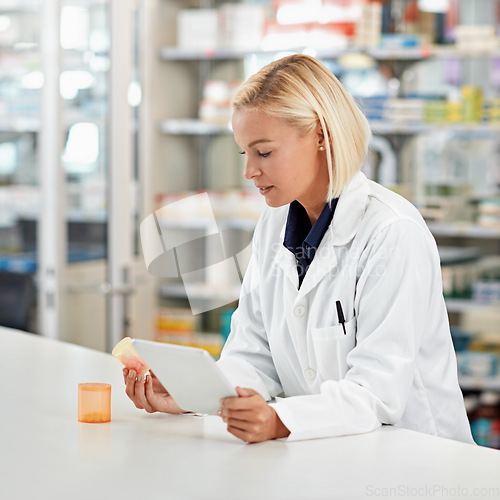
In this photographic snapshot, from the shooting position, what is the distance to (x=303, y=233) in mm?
1684

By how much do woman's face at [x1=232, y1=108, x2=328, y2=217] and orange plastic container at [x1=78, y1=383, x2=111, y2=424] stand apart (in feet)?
1.54

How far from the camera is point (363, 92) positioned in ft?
13.7

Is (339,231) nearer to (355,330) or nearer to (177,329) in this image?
(355,330)

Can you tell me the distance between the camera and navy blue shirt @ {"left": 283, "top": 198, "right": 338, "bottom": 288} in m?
1.60

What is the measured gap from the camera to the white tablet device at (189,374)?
1.26 metres

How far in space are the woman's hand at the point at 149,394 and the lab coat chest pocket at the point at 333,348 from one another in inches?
11.0

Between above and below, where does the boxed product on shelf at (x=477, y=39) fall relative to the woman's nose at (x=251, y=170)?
above

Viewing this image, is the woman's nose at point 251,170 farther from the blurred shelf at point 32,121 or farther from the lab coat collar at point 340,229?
the blurred shelf at point 32,121

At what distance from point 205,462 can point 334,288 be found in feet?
1.45

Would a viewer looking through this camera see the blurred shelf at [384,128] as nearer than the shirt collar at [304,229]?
No

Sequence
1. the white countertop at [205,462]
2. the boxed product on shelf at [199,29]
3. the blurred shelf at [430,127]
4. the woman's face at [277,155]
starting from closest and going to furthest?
the white countertop at [205,462] < the woman's face at [277,155] < the blurred shelf at [430,127] < the boxed product on shelf at [199,29]

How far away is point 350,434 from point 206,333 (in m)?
3.28

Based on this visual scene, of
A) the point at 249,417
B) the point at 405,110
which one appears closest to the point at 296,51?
the point at 405,110

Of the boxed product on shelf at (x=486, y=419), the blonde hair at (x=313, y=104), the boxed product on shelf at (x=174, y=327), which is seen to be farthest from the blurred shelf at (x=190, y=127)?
the blonde hair at (x=313, y=104)
